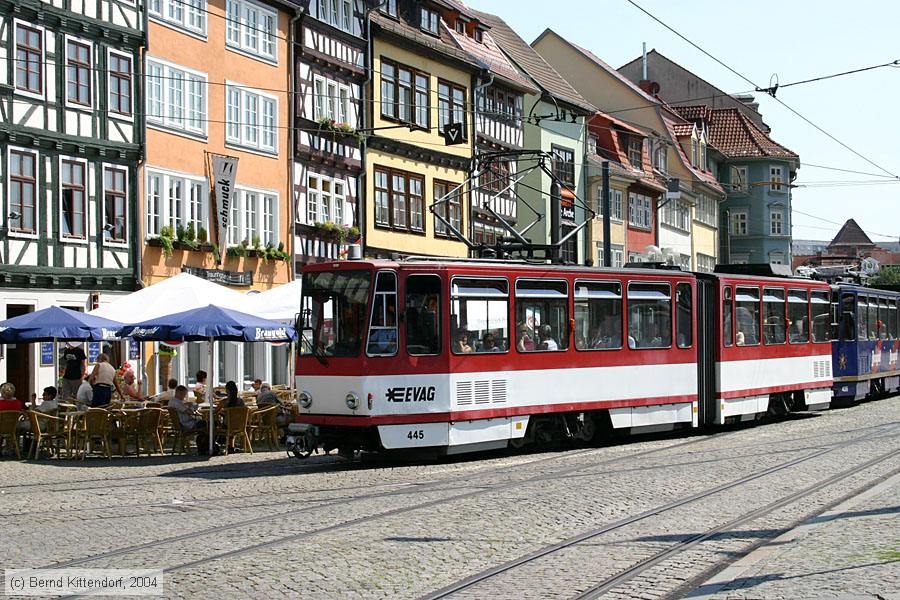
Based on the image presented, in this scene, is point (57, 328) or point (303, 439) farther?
point (57, 328)

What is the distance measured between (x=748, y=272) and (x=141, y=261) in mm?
13812

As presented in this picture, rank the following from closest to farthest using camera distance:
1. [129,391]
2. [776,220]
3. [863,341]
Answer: [129,391]
[863,341]
[776,220]

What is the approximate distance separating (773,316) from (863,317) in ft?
25.5

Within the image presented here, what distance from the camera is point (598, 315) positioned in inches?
869

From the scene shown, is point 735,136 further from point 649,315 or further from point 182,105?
point 649,315

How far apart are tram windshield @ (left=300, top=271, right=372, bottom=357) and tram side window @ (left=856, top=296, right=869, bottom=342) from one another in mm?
18683

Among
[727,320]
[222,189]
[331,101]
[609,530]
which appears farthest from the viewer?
[331,101]

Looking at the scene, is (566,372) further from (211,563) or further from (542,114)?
(542,114)

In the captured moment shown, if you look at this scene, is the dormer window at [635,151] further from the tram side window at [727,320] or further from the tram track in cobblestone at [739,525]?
the tram track in cobblestone at [739,525]

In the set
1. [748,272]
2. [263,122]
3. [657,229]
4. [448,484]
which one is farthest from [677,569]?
[657,229]

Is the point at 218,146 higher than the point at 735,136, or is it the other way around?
the point at 735,136

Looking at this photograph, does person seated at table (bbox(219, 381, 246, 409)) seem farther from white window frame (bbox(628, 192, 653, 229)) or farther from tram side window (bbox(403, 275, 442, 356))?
white window frame (bbox(628, 192, 653, 229))

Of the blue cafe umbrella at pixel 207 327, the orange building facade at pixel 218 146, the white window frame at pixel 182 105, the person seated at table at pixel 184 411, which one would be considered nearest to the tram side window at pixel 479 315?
the blue cafe umbrella at pixel 207 327

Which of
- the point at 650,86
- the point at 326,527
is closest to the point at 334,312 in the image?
the point at 326,527
